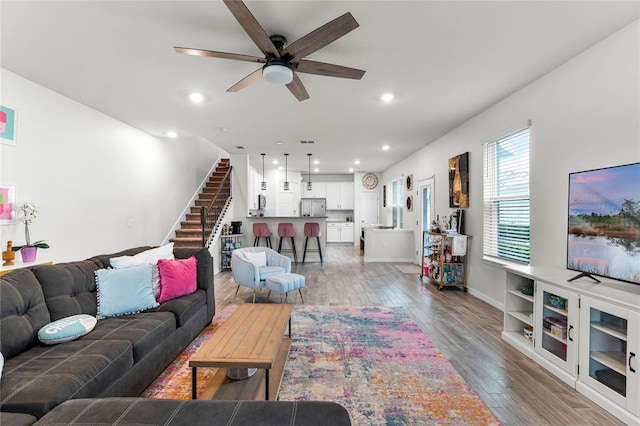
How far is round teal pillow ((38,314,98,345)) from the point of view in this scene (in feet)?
5.75

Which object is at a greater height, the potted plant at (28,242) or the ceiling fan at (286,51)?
the ceiling fan at (286,51)

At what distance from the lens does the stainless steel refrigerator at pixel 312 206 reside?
419 inches

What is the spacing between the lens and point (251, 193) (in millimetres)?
7383

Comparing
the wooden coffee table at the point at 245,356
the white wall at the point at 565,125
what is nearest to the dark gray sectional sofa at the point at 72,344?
the wooden coffee table at the point at 245,356

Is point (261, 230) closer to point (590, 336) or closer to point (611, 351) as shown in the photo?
point (590, 336)

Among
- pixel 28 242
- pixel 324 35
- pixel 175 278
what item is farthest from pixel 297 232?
pixel 324 35

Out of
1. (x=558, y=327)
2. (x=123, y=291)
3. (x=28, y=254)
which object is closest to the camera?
(x=558, y=327)

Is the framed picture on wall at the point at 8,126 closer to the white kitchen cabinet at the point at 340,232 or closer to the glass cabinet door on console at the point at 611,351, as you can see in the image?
the glass cabinet door on console at the point at 611,351

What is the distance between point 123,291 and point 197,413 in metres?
1.76

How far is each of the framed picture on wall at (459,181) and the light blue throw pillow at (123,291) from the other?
4505 millimetres

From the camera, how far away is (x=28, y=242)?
9.77 ft

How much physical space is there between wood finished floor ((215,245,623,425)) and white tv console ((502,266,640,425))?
0.11 m

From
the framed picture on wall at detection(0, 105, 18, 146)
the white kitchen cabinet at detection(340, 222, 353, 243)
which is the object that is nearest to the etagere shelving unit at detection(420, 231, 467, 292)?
the framed picture on wall at detection(0, 105, 18, 146)

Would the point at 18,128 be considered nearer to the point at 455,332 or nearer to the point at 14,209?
the point at 14,209
